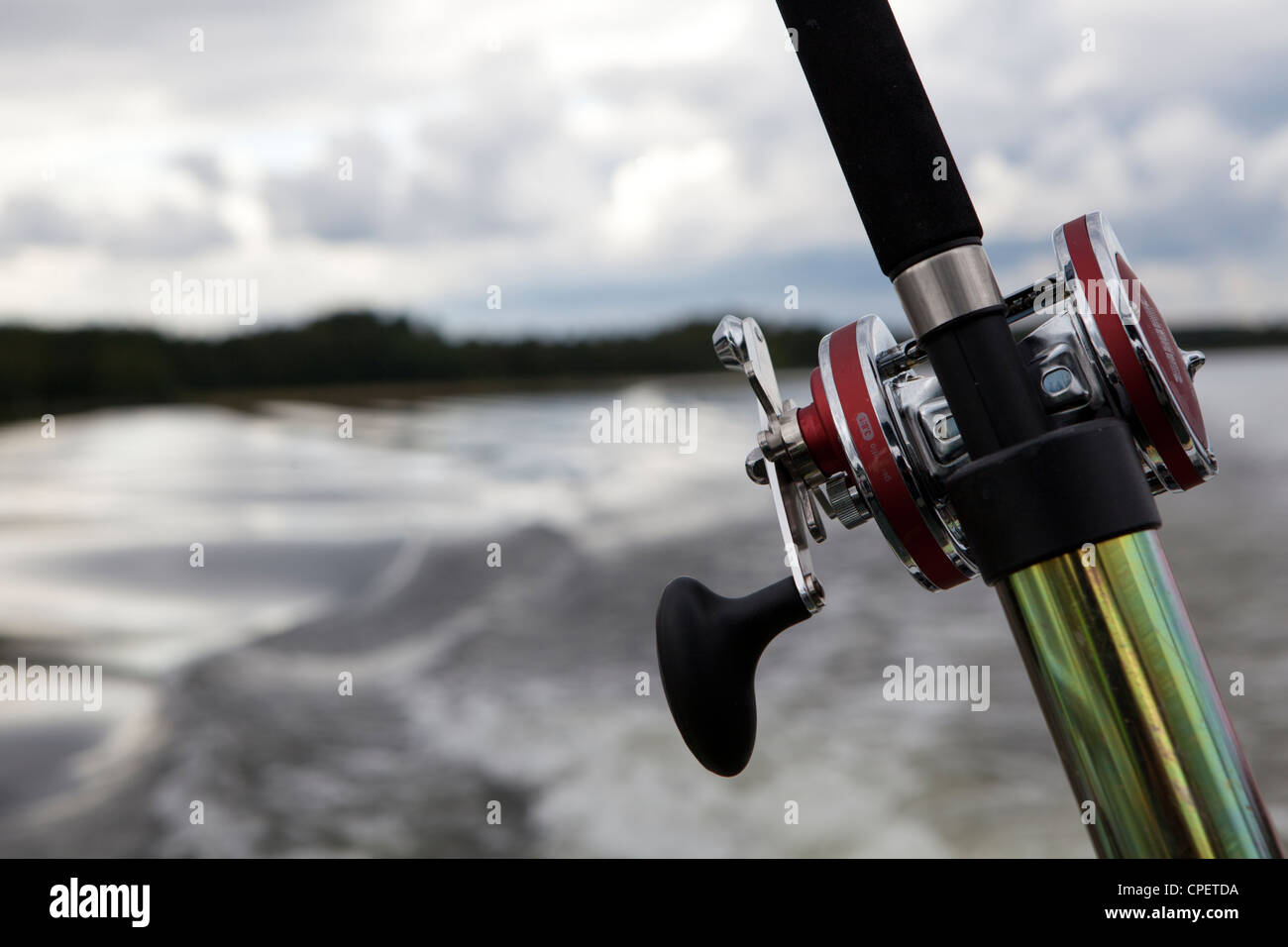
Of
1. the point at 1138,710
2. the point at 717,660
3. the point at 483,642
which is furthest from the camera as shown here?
the point at 483,642

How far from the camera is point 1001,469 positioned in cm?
42

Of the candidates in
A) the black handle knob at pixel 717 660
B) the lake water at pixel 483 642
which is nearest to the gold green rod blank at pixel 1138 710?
the black handle knob at pixel 717 660

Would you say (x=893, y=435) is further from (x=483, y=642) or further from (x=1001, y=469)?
(x=483, y=642)

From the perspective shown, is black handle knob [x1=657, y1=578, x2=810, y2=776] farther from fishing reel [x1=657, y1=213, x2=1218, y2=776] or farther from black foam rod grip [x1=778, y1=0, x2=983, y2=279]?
black foam rod grip [x1=778, y1=0, x2=983, y2=279]

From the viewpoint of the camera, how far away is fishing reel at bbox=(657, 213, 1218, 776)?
1.48ft

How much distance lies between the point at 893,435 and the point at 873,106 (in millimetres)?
135

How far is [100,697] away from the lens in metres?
3.40

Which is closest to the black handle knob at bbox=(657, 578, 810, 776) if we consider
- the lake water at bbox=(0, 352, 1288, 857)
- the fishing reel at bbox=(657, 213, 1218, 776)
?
the fishing reel at bbox=(657, 213, 1218, 776)

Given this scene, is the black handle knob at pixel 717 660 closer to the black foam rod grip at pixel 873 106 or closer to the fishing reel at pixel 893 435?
the fishing reel at pixel 893 435

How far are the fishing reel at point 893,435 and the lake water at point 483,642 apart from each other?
1561 millimetres

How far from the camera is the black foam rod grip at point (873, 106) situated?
0.45 m

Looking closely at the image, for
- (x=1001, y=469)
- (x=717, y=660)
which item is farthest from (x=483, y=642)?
(x=1001, y=469)
